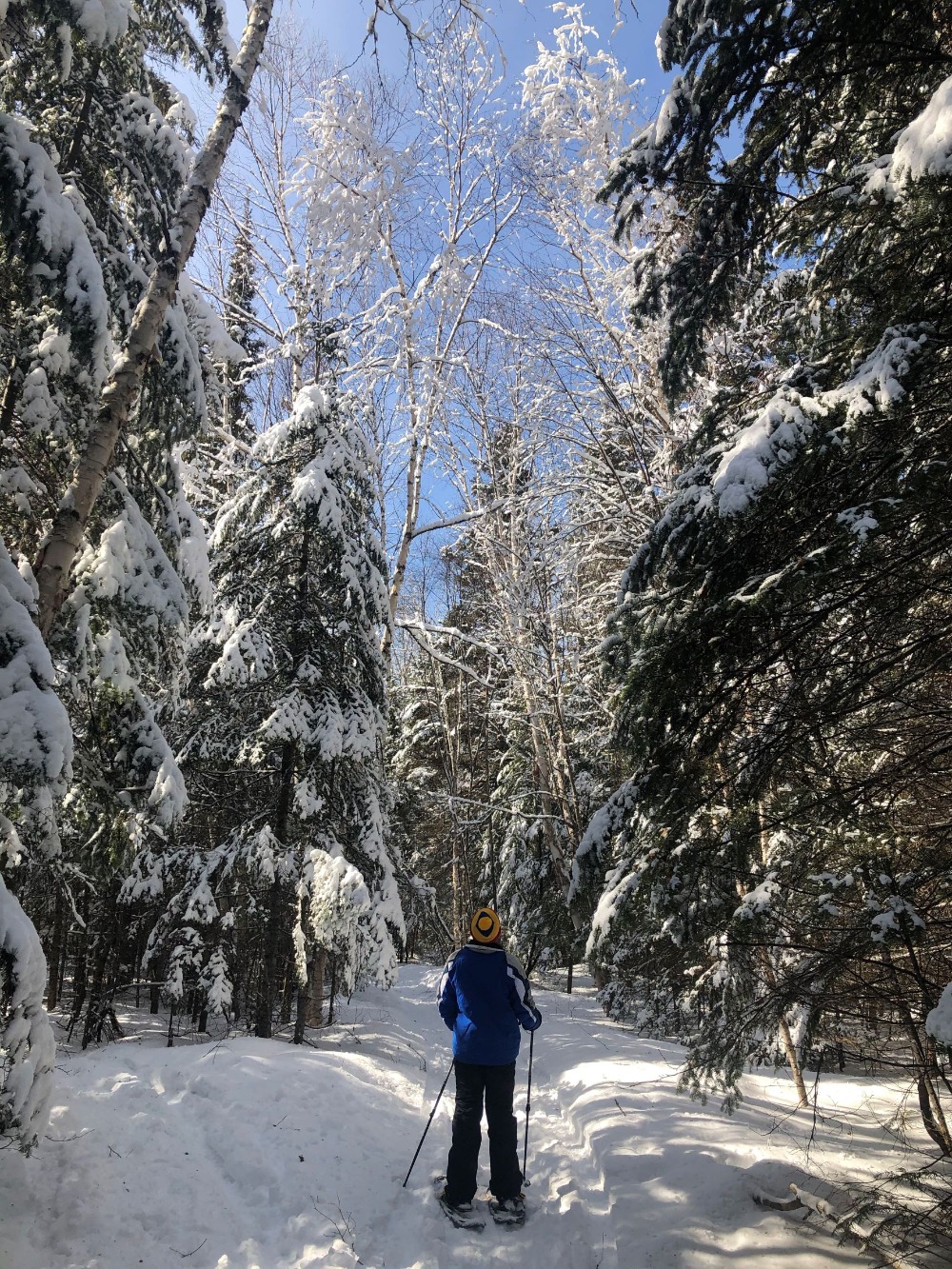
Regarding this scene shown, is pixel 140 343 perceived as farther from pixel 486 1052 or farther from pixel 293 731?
pixel 486 1052

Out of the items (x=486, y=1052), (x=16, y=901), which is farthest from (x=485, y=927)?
(x=16, y=901)

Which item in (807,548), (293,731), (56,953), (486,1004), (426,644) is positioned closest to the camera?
(807,548)

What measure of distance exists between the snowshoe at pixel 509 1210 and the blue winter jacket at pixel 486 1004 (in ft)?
2.42

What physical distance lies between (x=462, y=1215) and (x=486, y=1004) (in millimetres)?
1156

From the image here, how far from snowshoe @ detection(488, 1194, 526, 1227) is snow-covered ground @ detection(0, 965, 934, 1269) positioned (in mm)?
58

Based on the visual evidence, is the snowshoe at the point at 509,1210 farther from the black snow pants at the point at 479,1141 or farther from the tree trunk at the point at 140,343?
the tree trunk at the point at 140,343

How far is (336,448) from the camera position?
345 inches

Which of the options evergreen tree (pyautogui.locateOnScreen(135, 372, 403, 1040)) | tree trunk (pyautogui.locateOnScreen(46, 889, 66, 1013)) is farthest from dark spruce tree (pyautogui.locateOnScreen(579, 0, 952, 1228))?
tree trunk (pyautogui.locateOnScreen(46, 889, 66, 1013))

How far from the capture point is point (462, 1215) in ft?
13.9

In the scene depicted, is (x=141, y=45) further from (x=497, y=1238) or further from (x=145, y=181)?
(x=497, y=1238)

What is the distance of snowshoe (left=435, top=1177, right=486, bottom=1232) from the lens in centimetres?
Answer: 413

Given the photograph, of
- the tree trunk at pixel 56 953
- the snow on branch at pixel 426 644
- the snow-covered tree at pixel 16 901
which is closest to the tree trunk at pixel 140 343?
the snow-covered tree at pixel 16 901

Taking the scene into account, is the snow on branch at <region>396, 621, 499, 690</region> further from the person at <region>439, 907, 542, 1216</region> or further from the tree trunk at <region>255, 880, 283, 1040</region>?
the person at <region>439, 907, 542, 1216</region>

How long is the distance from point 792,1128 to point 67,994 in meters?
17.2
